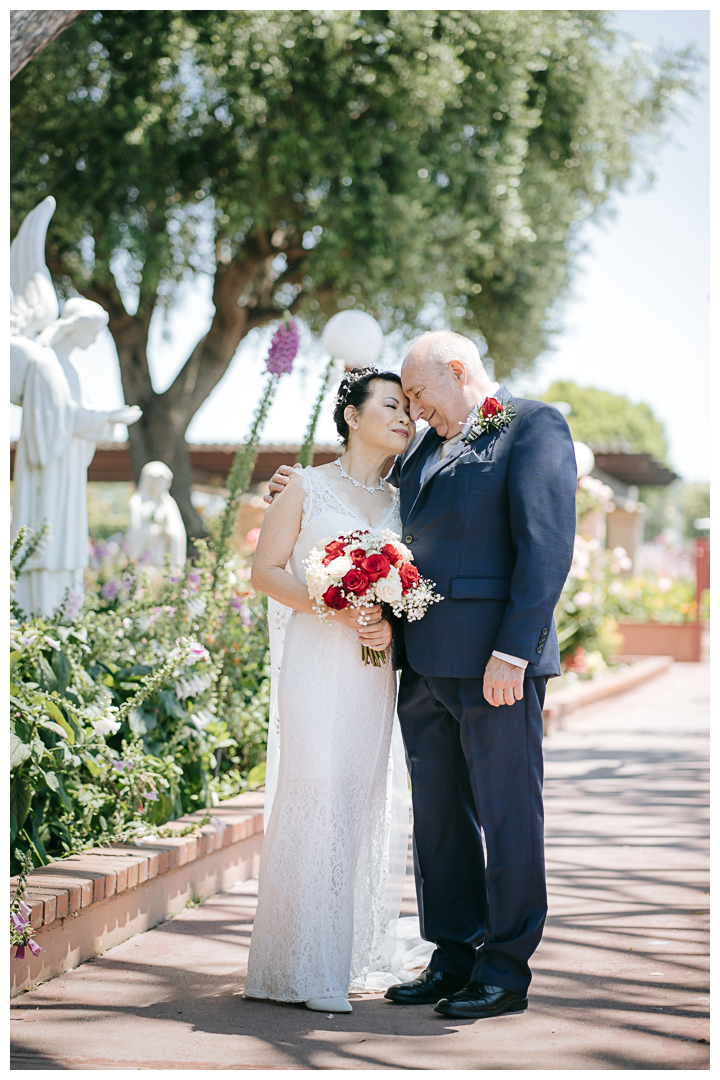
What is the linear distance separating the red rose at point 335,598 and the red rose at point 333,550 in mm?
92

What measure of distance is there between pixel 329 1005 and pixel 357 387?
74.8 inches

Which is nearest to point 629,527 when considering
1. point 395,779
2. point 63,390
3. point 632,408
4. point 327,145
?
point 327,145

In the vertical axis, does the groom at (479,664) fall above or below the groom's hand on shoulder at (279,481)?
below

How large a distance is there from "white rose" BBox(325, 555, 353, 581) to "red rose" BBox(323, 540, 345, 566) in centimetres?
4

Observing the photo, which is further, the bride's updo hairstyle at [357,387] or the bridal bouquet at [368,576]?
the bride's updo hairstyle at [357,387]

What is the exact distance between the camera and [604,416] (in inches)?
2603

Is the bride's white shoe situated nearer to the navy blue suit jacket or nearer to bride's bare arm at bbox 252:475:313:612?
the navy blue suit jacket

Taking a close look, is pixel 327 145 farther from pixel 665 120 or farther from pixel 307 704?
pixel 307 704

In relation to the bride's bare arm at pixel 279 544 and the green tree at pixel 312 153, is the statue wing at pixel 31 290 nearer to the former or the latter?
the bride's bare arm at pixel 279 544

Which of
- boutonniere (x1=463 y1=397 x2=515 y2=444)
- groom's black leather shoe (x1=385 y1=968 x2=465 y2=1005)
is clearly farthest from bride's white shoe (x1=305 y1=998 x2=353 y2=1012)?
boutonniere (x1=463 y1=397 x2=515 y2=444)

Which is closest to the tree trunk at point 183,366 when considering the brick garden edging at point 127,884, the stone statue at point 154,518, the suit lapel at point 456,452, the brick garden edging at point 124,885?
the stone statue at point 154,518

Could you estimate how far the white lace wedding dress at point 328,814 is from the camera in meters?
3.07

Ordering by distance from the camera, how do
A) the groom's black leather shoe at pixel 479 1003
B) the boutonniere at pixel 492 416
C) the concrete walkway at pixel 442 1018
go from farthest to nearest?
the boutonniere at pixel 492 416 < the groom's black leather shoe at pixel 479 1003 < the concrete walkway at pixel 442 1018

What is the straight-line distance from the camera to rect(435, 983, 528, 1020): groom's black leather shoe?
9.49 feet
